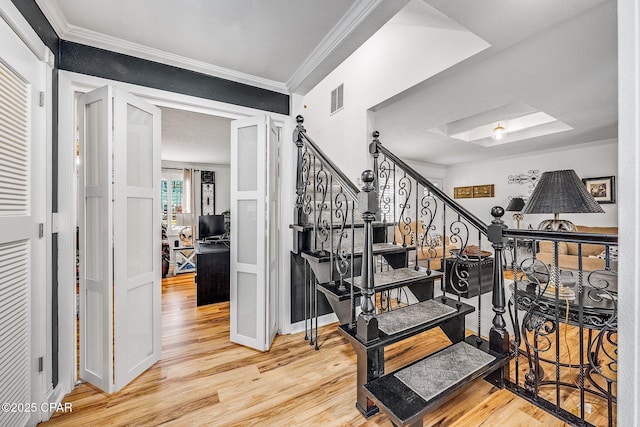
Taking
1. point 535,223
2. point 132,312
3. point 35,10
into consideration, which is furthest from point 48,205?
point 535,223

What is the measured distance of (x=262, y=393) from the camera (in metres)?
1.82

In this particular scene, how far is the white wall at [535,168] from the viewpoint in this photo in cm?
504

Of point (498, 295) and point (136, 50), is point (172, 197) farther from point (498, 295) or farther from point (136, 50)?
point (498, 295)

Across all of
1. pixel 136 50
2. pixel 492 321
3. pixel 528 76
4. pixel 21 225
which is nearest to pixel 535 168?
pixel 528 76

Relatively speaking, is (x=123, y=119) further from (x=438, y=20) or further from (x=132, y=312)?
(x=438, y=20)

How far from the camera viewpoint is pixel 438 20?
95.1 inches

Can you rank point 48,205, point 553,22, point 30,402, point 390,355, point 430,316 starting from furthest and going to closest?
point 390,355
point 553,22
point 430,316
point 48,205
point 30,402

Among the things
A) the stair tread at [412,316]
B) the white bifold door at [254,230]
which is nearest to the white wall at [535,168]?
the stair tread at [412,316]

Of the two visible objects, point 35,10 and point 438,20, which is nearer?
point 35,10

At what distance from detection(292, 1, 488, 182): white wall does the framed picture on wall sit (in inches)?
193

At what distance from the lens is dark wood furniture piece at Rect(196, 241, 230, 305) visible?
356cm

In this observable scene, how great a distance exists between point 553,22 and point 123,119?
10.1ft

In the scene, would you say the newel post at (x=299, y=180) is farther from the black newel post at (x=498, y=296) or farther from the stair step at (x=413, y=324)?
the black newel post at (x=498, y=296)

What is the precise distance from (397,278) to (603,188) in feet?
18.9
